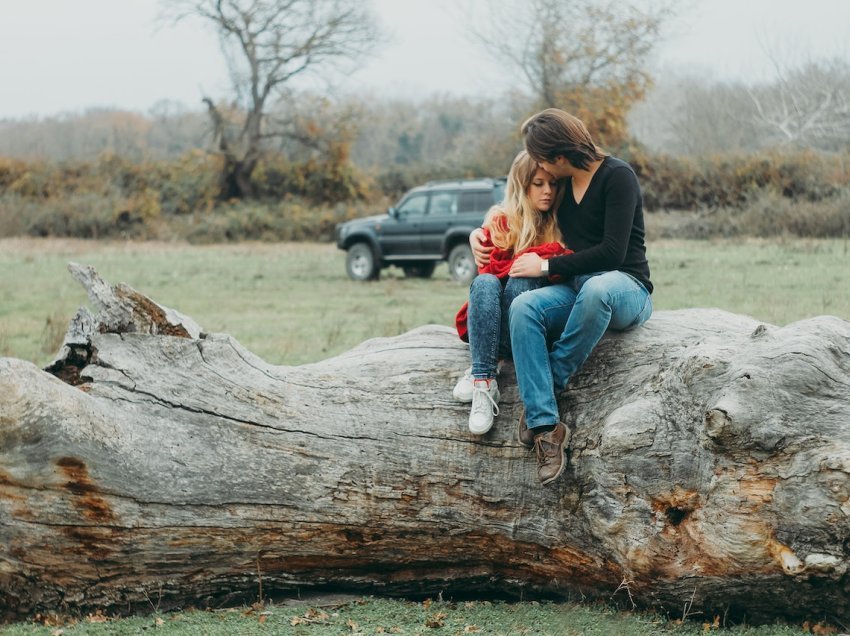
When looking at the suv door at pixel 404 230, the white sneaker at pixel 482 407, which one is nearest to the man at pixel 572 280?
the white sneaker at pixel 482 407

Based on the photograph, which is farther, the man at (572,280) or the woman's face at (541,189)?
the woman's face at (541,189)

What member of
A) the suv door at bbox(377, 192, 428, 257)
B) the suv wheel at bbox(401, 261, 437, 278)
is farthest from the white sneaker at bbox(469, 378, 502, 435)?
the suv wheel at bbox(401, 261, 437, 278)

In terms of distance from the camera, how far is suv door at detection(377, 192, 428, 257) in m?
23.4

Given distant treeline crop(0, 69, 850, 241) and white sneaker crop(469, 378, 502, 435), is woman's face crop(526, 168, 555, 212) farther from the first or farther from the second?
distant treeline crop(0, 69, 850, 241)

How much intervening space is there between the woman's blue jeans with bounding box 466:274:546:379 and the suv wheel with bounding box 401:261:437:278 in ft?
62.9

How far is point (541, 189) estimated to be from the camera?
5.31 metres

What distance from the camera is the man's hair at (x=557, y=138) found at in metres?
5.02

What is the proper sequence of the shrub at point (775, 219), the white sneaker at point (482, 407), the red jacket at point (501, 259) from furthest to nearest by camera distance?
1. the shrub at point (775, 219)
2. the red jacket at point (501, 259)
3. the white sneaker at point (482, 407)

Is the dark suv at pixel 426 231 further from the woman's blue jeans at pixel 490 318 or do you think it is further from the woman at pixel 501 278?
the woman's blue jeans at pixel 490 318

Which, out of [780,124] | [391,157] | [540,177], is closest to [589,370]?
[540,177]

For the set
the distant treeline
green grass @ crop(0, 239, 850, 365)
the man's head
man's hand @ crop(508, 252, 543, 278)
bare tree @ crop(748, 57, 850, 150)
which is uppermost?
bare tree @ crop(748, 57, 850, 150)

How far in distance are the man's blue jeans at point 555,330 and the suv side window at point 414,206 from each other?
1877 centimetres

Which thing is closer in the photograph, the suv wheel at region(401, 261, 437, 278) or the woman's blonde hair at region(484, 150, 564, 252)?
the woman's blonde hair at region(484, 150, 564, 252)

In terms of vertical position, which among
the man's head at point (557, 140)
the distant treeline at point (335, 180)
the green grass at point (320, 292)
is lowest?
the green grass at point (320, 292)
